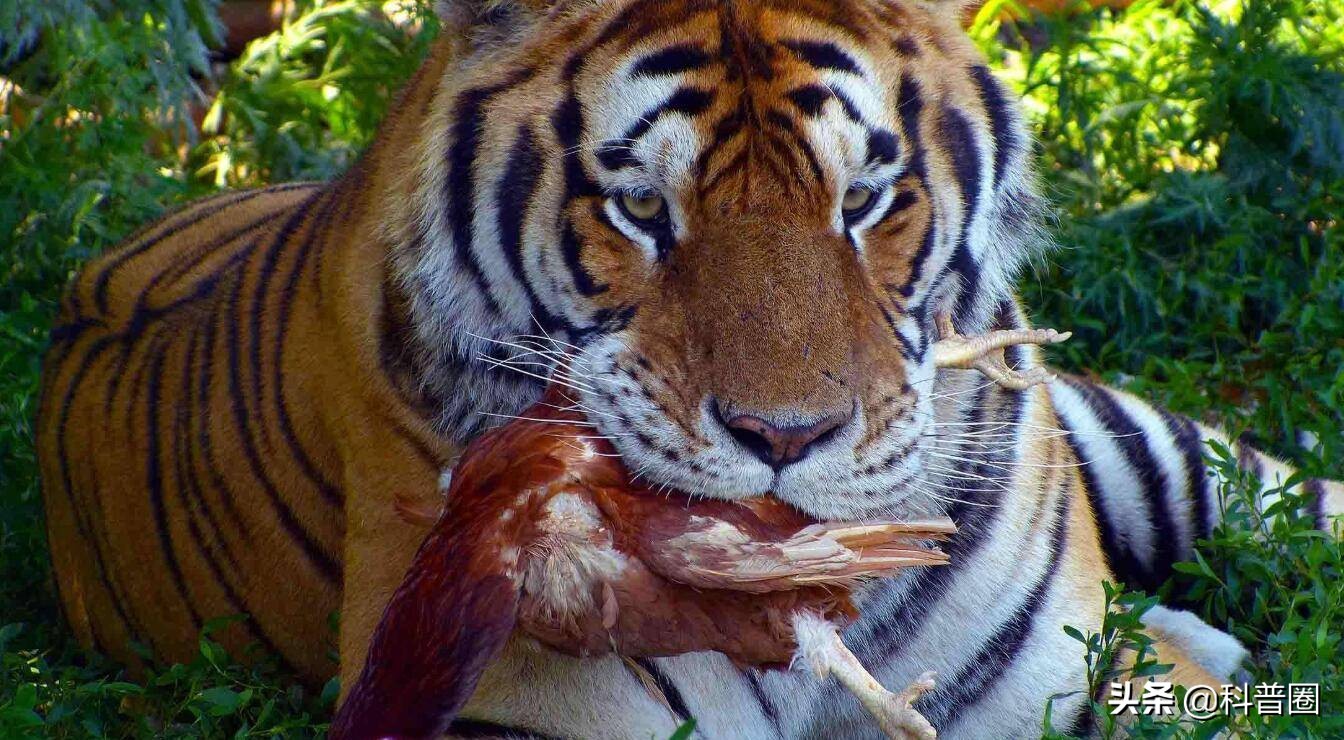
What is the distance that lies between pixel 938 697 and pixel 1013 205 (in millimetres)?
686

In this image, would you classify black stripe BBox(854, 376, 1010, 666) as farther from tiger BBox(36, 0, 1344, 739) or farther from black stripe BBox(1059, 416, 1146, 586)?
black stripe BBox(1059, 416, 1146, 586)

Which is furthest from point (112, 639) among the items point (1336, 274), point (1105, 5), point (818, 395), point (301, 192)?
point (1105, 5)

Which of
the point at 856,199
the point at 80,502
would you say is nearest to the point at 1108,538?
the point at 856,199

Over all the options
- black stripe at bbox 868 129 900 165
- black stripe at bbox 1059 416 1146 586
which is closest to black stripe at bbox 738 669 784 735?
black stripe at bbox 868 129 900 165

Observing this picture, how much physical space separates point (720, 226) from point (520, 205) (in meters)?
0.30

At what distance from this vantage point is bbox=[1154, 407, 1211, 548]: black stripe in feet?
9.48

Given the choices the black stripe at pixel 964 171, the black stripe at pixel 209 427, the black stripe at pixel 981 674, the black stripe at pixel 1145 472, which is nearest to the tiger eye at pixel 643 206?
the black stripe at pixel 964 171

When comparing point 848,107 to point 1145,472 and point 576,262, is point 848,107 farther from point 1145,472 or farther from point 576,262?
point 1145,472

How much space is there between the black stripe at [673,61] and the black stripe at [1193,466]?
137 cm

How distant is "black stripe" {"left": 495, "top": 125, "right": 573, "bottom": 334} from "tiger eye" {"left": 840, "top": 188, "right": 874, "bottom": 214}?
0.37 m

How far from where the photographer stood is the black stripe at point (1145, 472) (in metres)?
2.89

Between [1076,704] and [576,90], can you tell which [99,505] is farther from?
[1076,704]

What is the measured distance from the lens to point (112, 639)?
2.87 metres

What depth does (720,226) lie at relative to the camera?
1.85 m
